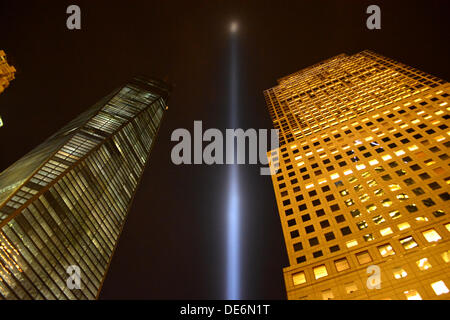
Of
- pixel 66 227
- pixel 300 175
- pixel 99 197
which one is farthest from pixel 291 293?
pixel 99 197

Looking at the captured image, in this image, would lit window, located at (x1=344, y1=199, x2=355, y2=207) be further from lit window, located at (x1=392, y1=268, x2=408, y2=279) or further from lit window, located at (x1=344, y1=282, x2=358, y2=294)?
lit window, located at (x1=344, y1=282, x2=358, y2=294)

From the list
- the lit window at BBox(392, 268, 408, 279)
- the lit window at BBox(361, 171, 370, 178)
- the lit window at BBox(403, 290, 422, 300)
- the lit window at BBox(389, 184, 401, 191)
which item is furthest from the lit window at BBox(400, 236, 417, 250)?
the lit window at BBox(361, 171, 370, 178)

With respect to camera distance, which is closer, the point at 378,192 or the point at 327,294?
the point at 327,294

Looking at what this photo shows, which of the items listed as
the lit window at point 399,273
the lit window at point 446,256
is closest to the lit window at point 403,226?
the lit window at point 446,256

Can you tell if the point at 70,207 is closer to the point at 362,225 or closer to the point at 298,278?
the point at 298,278

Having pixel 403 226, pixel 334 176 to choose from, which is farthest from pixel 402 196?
pixel 334 176
